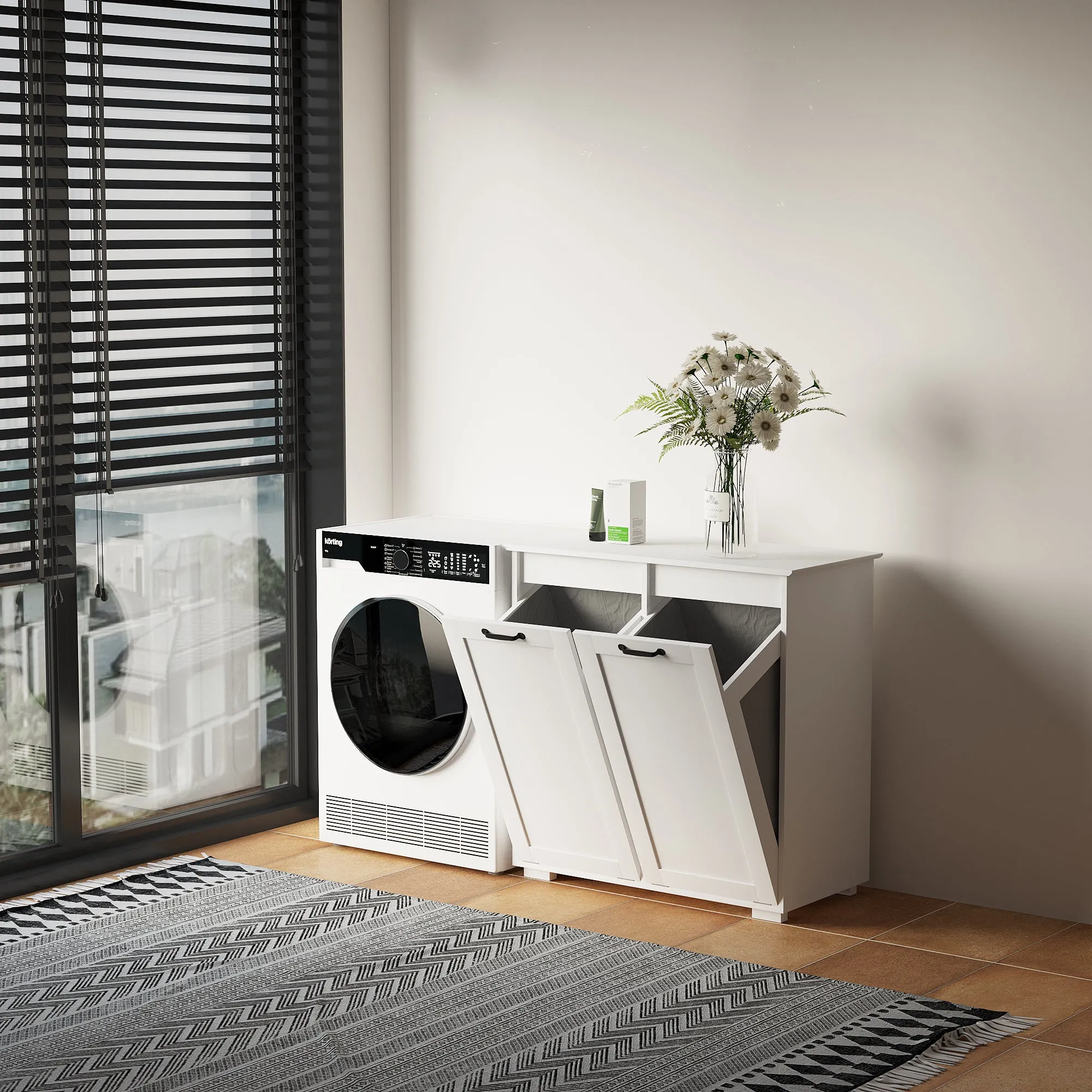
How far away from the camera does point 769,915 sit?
3.90 m

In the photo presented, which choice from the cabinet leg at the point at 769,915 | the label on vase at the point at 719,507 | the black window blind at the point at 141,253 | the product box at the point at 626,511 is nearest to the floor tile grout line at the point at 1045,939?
the cabinet leg at the point at 769,915

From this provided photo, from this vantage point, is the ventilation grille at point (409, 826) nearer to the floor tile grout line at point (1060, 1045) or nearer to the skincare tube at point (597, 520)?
the skincare tube at point (597, 520)

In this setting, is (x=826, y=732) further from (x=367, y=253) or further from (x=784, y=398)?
(x=367, y=253)

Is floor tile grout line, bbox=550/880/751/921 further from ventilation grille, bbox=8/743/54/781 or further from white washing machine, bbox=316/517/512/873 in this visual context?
ventilation grille, bbox=8/743/54/781

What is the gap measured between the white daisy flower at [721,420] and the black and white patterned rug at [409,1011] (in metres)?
1.22

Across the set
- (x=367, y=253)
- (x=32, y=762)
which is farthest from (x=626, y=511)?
(x=32, y=762)

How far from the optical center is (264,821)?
15.5 feet

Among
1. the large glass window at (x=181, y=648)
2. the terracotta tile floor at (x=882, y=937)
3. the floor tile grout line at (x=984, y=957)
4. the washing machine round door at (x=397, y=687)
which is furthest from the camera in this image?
the large glass window at (x=181, y=648)

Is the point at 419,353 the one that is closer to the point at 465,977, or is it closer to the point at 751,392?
the point at 751,392

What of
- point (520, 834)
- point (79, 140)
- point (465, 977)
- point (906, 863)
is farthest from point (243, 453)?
point (906, 863)

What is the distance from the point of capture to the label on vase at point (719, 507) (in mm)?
3918

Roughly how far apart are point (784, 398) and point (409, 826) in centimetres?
155

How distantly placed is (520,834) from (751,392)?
1.28m

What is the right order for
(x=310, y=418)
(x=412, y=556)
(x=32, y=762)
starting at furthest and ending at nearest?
(x=310, y=418) < (x=412, y=556) < (x=32, y=762)
